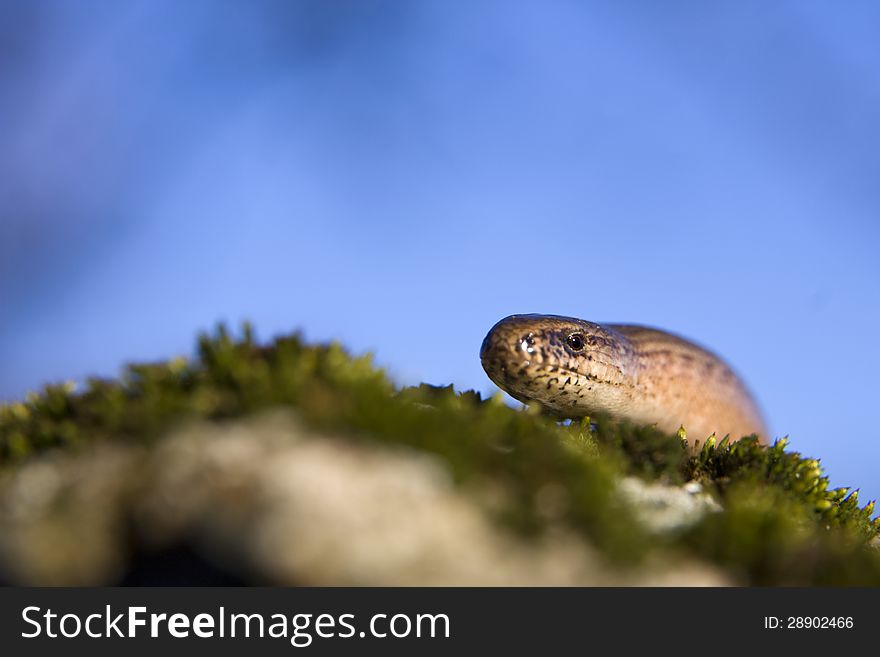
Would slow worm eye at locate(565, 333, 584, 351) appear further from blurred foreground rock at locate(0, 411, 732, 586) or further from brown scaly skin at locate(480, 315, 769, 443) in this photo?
blurred foreground rock at locate(0, 411, 732, 586)

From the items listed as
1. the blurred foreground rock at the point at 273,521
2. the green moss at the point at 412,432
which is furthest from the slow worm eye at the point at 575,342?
the blurred foreground rock at the point at 273,521

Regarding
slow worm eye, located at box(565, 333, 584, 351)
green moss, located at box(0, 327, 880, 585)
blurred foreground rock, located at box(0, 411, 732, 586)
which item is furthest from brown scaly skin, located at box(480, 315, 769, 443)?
blurred foreground rock, located at box(0, 411, 732, 586)

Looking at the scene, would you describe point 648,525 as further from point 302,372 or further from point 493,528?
point 302,372

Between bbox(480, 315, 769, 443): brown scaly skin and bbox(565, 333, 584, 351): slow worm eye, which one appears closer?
bbox(480, 315, 769, 443): brown scaly skin

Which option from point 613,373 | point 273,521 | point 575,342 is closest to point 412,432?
point 273,521

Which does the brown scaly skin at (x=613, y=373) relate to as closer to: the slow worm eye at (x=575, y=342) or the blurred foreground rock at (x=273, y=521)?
the slow worm eye at (x=575, y=342)

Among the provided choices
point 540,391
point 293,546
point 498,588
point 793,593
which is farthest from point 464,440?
point 540,391
